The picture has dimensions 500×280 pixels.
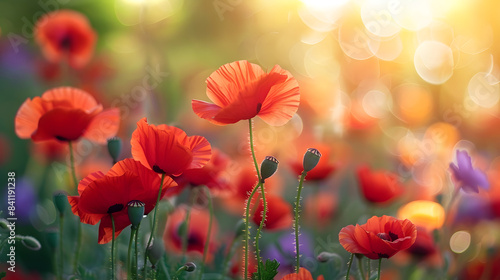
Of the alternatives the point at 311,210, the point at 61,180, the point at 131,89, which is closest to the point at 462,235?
the point at 311,210

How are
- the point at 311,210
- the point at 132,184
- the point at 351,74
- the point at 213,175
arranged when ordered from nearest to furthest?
the point at 132,184 < the point at 213,175 < the point at 311,210 < the point at 351,74

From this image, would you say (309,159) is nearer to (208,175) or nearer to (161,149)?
(161,149)

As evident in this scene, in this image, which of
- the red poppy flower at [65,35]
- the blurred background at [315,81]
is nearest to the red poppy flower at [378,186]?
the blurred background at [315,81]

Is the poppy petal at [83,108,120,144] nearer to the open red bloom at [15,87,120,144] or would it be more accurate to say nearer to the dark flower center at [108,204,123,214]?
the open red bloom at [15,87,120,144]

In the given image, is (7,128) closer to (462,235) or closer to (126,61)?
(126,61)

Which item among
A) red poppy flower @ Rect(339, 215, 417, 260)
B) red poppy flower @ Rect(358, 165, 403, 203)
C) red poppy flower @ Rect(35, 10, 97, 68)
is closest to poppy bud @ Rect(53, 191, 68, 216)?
red poppy flower @ Rect(339, 215, 417, 260)

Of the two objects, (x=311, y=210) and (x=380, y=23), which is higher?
(x=380, y=23)

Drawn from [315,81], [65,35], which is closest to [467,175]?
[65,35]
